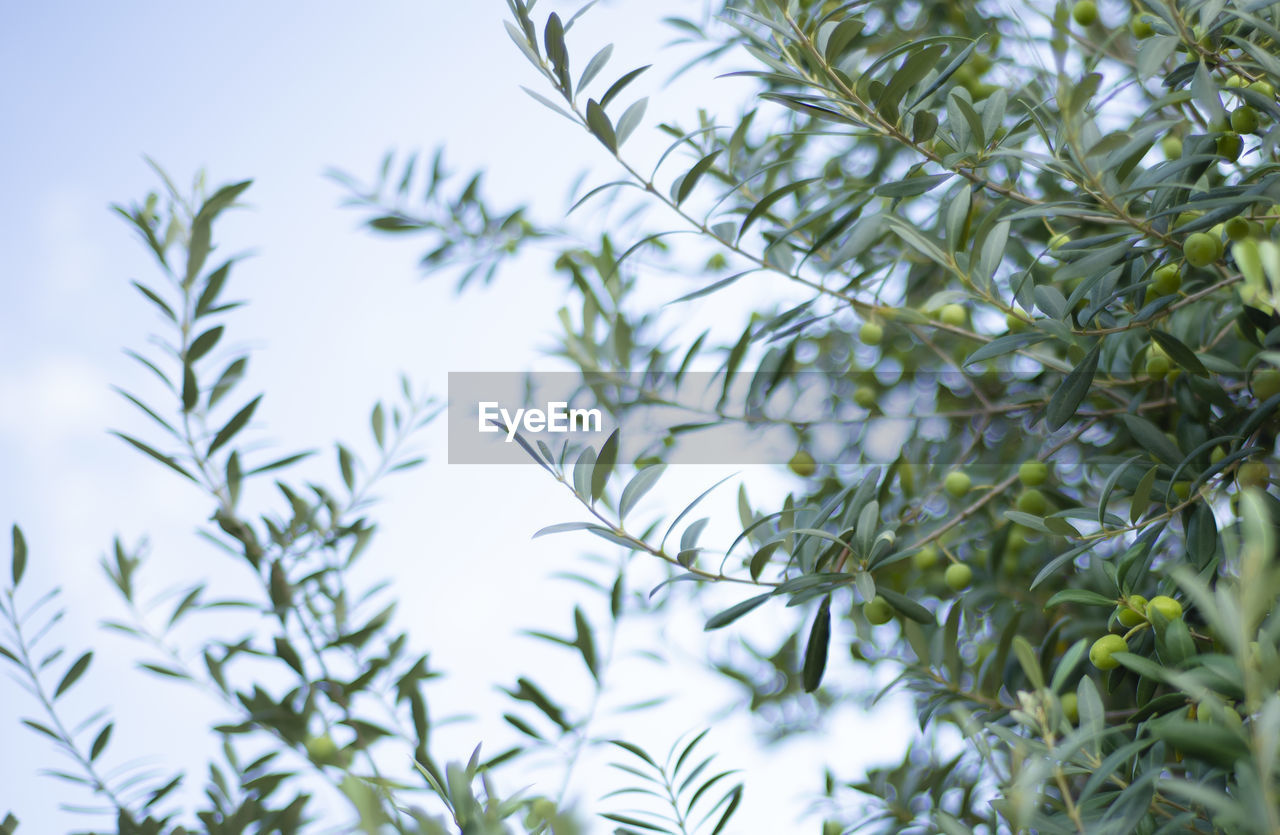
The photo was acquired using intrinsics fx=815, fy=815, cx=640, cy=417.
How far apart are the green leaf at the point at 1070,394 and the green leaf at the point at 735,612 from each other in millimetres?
381

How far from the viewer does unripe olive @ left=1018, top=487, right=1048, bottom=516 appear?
1182 mm

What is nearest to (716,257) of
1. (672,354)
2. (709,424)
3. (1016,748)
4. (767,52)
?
(672,354)

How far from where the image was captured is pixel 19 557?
1.18m

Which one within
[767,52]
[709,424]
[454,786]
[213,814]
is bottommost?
[213,814]

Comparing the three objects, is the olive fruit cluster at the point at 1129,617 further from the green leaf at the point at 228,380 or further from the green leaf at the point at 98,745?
the green leaf at the point at 98,745

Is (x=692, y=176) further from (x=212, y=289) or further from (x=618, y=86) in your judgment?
→ (x=212, y=289)

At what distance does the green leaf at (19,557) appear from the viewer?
1174 mm

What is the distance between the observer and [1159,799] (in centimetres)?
82

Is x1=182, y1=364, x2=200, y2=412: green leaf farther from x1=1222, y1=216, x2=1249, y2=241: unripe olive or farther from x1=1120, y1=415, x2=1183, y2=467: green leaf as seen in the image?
x1=1222, y1=216, x2=1249, y2=241: unripe olive

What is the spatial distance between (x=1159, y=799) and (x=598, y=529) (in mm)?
633

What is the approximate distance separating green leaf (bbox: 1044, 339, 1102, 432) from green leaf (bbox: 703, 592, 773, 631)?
381 millimetres

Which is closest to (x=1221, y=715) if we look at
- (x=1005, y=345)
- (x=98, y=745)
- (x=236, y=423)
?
(x=1005, y=345)

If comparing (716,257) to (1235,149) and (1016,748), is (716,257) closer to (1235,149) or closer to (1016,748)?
(1235,149)

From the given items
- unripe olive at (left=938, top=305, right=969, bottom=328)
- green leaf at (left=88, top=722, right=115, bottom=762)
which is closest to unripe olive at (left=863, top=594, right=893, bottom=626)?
unripe olive at (left=938, top=305, right=969, bottom=328)
